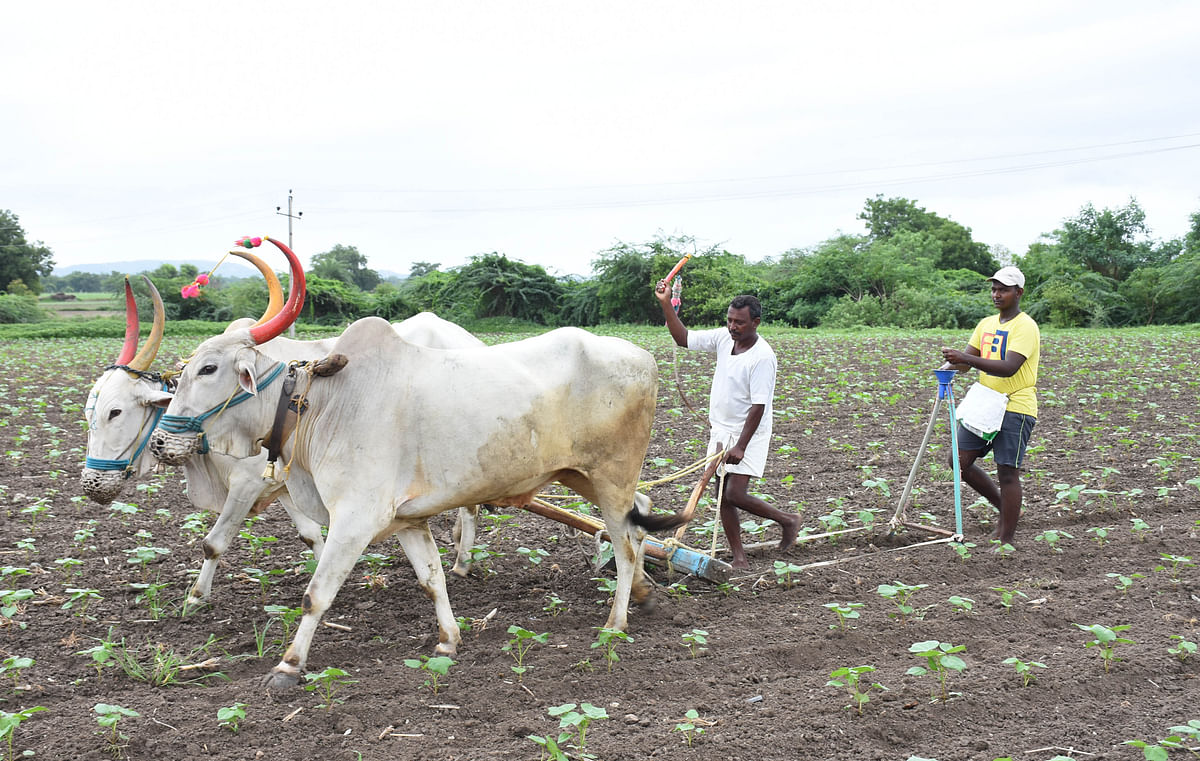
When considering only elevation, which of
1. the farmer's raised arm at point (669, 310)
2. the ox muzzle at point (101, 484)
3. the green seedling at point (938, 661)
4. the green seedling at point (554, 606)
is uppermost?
the farmer's raised arm at point (669, 310)

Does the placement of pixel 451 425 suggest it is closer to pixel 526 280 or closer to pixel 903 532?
pixel 903 532

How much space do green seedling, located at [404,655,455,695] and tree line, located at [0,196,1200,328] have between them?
111 feet

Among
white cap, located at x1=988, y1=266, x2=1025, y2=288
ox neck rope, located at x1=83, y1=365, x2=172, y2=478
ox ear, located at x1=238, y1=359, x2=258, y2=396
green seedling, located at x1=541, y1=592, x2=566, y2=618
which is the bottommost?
green seedling, located at x1=541, y1=592, x2=566, y2=618

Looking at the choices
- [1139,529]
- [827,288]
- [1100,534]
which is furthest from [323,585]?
[827,288]

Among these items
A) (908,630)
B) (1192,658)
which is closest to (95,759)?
(908,630)

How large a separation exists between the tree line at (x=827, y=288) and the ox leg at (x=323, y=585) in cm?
3385

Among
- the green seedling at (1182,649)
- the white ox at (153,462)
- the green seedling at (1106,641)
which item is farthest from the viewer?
the white ox at (153,462)

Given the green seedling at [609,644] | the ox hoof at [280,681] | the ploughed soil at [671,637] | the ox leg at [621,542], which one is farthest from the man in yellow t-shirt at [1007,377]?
the ox hoof at [280,681]

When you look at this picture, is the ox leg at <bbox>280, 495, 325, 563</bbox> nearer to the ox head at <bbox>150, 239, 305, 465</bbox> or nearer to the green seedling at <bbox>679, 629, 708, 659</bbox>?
the ox head at <bbox>150, 239, 305, 465</bbox>

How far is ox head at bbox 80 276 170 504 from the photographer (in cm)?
500

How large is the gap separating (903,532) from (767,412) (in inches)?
65.6

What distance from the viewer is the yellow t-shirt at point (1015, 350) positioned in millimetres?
5840

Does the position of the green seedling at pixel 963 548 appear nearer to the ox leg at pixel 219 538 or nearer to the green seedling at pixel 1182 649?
the green seedling at pixel 1182 649

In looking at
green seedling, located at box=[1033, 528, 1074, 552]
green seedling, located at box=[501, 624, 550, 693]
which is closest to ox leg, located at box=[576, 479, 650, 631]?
green seedling, located at box=[501, 624, 550, 693]
